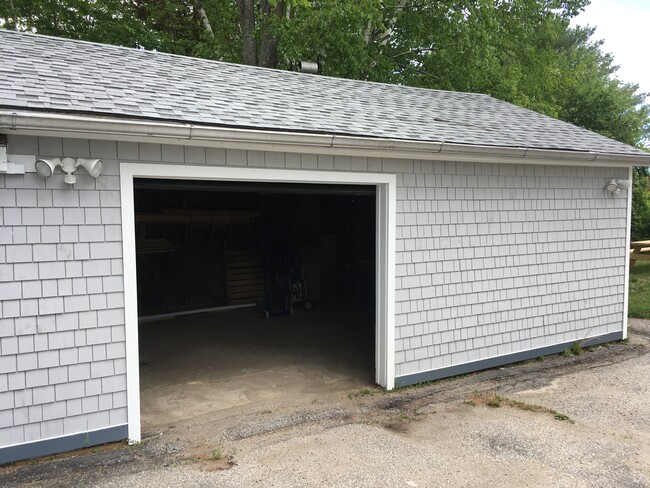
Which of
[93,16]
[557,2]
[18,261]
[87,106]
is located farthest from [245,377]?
[557,2]

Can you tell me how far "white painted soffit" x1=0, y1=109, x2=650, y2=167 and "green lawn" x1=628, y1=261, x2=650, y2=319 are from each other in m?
4.14

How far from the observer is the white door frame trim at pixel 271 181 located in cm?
407

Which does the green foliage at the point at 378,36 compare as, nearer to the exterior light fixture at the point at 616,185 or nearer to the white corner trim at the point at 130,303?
the exterior light fixture at the point at 616,185

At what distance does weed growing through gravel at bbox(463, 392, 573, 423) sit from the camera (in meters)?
4.90

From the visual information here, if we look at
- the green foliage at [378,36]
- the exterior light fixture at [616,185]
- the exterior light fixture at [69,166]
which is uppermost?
the green foliage at [378,36]

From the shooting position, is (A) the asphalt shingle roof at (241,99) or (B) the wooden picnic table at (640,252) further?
(B) the wooden picnic table at (640,252)

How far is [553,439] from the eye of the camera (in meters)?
4.28

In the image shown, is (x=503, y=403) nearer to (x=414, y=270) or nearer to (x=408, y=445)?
(x=408, y=445)

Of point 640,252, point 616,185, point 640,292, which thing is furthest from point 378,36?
point 640,292

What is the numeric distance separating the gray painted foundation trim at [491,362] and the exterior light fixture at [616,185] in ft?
6.64

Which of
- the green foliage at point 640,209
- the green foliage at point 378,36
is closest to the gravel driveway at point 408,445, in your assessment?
the green foliage at point 378,36

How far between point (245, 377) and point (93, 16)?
42.5ft

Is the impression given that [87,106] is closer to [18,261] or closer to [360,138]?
[18,261]

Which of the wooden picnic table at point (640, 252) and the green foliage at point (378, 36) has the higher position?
the green foliage at point (378, 36)
